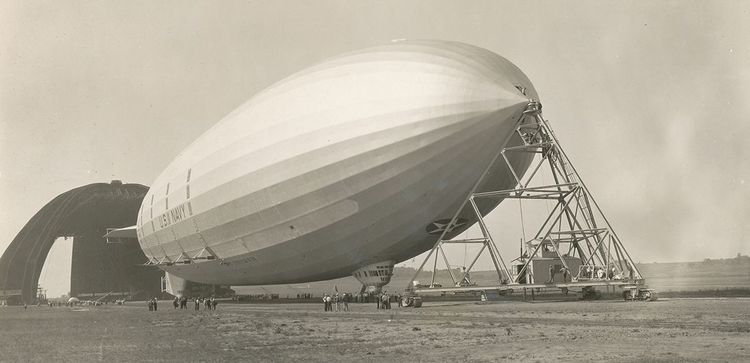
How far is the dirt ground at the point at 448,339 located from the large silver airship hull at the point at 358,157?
888 cm

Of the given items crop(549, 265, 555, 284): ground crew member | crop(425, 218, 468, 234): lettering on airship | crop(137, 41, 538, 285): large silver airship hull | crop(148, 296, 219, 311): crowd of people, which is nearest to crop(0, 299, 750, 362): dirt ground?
crop(549, 265, 555, 284): ground crew member

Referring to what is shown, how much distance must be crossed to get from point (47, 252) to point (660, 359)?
303 feet

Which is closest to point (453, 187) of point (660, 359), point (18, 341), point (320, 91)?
point (320, 91)

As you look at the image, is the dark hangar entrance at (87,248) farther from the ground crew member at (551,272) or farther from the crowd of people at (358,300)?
the ground crew member at (551,272)

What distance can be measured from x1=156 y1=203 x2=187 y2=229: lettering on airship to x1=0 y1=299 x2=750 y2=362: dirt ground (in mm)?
19134

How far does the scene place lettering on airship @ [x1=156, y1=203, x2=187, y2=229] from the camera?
45.1 metres

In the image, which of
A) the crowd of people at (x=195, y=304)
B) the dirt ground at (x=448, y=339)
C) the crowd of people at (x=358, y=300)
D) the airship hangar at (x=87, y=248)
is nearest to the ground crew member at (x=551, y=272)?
the dirt ground at (x=448, y=339)

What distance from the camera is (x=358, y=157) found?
32844mm

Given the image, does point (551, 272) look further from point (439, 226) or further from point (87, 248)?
point (87, 248)

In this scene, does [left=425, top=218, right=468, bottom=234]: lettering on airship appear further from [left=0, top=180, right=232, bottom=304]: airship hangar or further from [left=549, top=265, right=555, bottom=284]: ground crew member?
[left=0, top=180, right=232, bottom=304]: airship hangar

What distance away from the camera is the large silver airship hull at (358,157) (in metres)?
32.1

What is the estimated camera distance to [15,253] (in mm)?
94062

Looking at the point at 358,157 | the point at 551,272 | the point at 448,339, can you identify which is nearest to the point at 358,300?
the point at 358,157

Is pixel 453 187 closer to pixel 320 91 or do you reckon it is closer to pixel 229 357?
pixel 320 91
